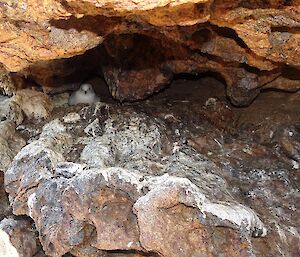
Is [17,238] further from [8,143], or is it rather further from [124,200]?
[124,200]

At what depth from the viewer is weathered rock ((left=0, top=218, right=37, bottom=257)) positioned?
2465 mm

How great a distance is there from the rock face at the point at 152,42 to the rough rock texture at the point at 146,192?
1.38 ft

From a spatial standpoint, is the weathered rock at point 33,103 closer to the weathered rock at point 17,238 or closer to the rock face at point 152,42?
the rock face at point 152,42

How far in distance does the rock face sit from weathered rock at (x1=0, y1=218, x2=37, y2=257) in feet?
2.88

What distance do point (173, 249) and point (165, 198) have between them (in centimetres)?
Result: 24

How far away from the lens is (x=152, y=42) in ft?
9.95

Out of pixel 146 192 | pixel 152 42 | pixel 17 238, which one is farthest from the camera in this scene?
pixel 152 42

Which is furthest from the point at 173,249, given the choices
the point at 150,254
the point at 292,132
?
the point at 292,132

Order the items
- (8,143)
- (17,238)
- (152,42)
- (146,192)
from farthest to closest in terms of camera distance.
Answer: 1. (152,42)
2. (8,143)
3. (17,238)
4. (146,192)

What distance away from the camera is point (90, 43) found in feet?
7.30

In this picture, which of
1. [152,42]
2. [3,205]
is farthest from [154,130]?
[3,205]

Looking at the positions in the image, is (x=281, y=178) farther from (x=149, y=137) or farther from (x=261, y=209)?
(x=149, y=137)

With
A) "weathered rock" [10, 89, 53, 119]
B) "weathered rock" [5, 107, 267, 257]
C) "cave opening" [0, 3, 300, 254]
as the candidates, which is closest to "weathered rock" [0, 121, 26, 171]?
"cave opening" [0, 3, 300, 254]

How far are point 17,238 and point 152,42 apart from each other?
149 centimetres
